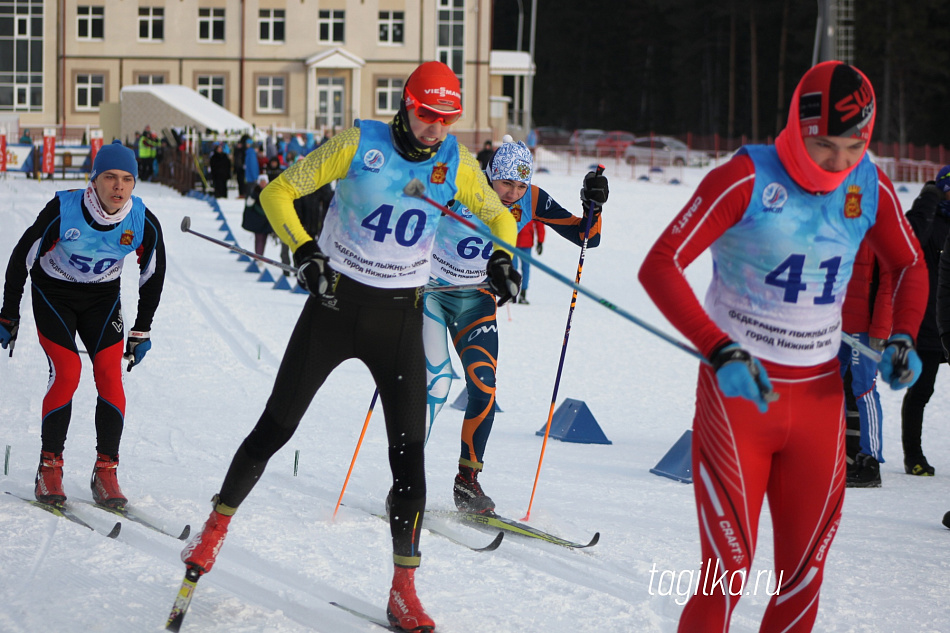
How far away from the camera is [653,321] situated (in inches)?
532

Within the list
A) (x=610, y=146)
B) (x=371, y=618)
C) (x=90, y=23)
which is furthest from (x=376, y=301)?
(x=90, y=23)

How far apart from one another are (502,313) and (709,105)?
196ft

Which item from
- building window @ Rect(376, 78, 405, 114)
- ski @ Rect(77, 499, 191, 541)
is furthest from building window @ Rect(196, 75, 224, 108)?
ski @ Rect(77, 499, 191, 541)

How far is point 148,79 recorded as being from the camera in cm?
5203

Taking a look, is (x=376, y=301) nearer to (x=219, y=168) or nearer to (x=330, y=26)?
(x=219, y=168)

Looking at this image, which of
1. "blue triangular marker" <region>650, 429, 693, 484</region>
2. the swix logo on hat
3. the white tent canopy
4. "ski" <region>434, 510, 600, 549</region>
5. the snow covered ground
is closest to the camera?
the swix logo on hat

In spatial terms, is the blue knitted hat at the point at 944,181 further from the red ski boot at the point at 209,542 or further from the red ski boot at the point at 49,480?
the red ski boot at the point at 49,480

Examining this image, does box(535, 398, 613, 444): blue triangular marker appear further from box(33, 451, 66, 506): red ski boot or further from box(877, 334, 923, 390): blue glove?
box(877, 334, 923, 390): blue glove

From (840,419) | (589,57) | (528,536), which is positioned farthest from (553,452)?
(589,57)

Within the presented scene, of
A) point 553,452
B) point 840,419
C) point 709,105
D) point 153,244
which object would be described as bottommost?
point 553,452

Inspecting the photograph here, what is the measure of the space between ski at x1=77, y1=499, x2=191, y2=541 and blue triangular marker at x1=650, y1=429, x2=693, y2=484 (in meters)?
3.03

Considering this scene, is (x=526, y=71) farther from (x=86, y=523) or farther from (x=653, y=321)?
(x=86, y=523)

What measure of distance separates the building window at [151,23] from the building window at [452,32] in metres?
12.8

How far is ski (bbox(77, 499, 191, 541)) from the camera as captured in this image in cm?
498
